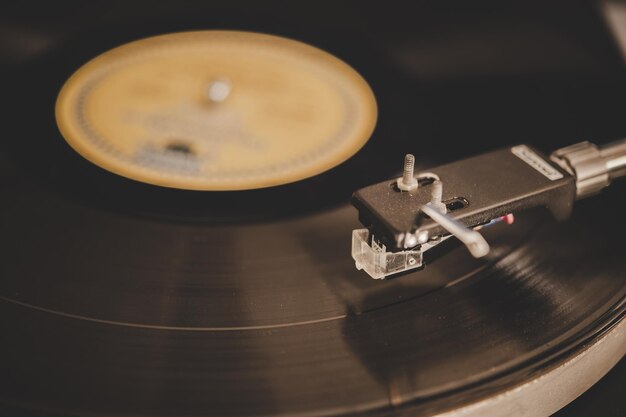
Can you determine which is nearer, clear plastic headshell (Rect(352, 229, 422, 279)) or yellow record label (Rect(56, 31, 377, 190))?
clear plastic headshell (Rect(352, 229, 422, 279))

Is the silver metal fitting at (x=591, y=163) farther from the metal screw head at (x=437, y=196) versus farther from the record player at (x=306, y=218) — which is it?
the metal screw head at (x=437, y=196)

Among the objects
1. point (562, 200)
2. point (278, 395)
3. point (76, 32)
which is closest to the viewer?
point (278, 395)

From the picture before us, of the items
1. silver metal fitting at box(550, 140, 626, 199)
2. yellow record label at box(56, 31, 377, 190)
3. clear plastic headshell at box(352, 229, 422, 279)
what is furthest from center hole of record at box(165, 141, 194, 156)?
silver metal fitting at box(550, 140, 626, 199)

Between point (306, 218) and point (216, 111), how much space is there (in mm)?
298

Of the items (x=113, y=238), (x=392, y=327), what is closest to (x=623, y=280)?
(x=392, y=327)

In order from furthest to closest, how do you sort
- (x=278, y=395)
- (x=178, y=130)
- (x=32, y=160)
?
(x=178, y=130), (x=32, y=160), (x=278, y=395)

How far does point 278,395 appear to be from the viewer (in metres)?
0.66

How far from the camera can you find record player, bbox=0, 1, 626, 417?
672 mm

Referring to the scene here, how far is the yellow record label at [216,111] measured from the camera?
99 centimetres

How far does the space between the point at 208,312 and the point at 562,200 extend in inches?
13.3

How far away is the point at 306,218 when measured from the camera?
2.81ft

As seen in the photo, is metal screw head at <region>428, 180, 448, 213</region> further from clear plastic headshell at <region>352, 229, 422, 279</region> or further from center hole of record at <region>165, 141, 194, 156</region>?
center hole of record at <region>165, 141, 194, 156</region>

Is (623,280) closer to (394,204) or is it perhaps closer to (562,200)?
(562,200)

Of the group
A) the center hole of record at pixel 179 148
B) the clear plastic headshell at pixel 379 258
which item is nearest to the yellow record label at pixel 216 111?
the center hole of record at pixel 179 148
